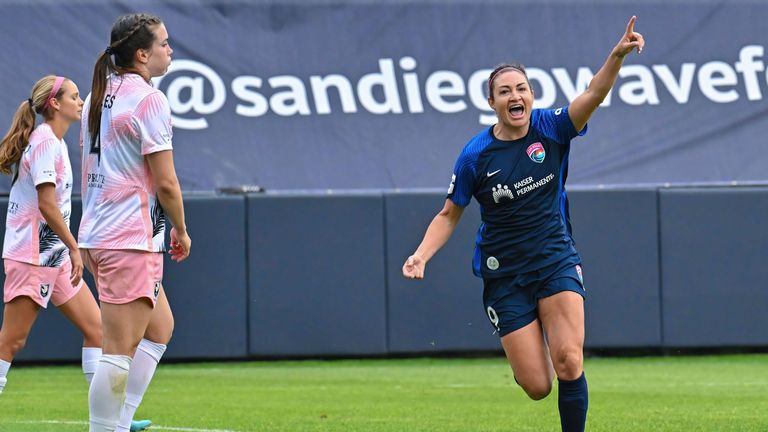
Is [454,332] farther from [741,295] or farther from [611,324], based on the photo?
[741,295]

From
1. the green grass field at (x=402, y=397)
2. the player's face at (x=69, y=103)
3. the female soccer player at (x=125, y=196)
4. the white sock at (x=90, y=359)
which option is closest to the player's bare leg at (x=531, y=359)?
the green grass field at (x=402, y=397)

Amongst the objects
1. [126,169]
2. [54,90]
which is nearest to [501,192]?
[126,169]

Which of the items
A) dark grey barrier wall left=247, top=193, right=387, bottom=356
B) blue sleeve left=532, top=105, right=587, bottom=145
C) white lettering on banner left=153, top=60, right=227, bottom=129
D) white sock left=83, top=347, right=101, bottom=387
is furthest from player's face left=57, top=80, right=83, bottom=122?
white lettering on banner left=153, top=60, right=227, bottom=129

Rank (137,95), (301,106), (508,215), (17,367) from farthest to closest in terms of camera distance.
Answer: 1. (301,106)
2. (17,367)
3. (508,215)
4. (137,95)

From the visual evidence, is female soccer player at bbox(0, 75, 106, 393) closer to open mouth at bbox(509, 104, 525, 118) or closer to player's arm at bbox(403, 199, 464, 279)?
player's arm at bbox(403, 199, 464, 279)

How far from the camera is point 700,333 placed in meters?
14.4

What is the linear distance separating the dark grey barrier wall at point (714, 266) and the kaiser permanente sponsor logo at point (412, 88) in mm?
1635

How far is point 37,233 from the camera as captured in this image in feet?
27.2

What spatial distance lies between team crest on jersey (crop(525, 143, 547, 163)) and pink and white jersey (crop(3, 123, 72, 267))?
3.12 metres

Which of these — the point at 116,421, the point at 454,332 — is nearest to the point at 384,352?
the point at 454,332

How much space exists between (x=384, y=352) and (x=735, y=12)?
605cm

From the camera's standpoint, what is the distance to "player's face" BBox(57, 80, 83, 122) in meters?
8.29

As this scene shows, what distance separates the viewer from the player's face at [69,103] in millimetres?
8289

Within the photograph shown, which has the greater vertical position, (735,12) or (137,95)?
(735,12)
